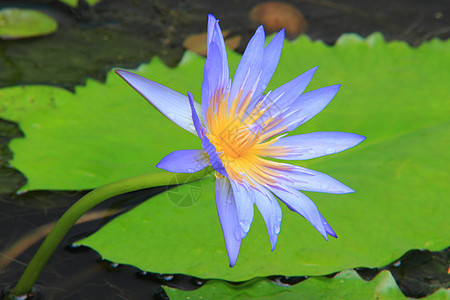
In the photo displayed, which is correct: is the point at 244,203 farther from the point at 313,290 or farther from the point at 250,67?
the point at 313,290


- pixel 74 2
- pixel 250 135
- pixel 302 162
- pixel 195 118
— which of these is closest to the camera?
pixel 195 118

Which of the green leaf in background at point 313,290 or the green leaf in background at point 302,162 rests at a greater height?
the green leaf in background at point 302,162

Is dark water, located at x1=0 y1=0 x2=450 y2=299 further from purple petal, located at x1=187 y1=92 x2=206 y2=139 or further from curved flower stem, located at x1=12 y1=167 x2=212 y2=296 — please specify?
purple petal, located at x1=187 y1=92 x2=206 y2=139

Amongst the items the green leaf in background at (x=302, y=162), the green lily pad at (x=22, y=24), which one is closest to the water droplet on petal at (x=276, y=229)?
the green leaf in background at (x=302, y=162)

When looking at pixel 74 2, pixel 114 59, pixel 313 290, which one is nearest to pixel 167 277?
pixel 313 290

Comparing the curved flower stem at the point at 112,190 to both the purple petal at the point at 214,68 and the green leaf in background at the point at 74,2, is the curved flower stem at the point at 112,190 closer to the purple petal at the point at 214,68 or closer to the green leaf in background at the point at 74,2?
the purple petal at the point at 214,68

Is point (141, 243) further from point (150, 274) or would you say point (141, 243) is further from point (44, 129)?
point (44, 129)

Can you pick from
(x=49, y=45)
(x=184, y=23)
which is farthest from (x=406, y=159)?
(x=49, y=45)
